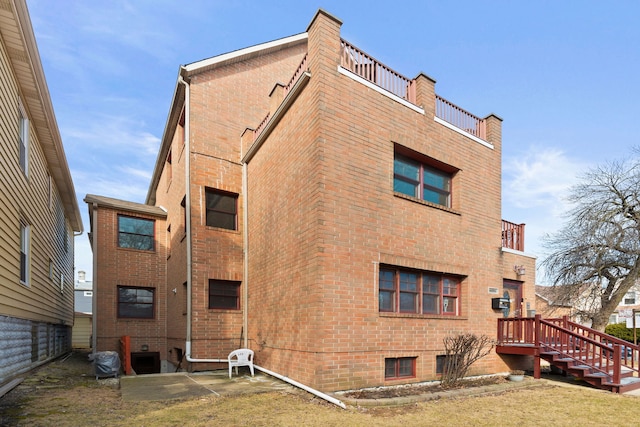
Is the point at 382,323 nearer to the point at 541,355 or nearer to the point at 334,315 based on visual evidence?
the point at 334,315

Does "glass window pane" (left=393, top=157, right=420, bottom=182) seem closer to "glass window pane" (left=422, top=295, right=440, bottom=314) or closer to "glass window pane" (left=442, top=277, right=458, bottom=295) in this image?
"glass window pane" (left=442, top=277, right=458, bottom=295)

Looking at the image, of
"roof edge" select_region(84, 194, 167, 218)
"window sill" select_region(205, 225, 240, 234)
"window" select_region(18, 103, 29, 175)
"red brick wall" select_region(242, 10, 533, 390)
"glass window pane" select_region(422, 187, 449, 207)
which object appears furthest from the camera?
"roof edge" select_region(84, 194, 167, 218)

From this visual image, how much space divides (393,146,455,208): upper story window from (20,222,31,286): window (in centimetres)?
934

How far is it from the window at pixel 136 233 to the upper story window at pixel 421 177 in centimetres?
1049

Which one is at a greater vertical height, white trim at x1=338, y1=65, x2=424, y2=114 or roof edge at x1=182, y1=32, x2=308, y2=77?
roof edge at x1=182, y1=32, x2=308, y2=77

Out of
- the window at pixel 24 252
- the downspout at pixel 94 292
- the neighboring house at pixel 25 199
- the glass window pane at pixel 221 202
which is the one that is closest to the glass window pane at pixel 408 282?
the glass window pane at pixel 221 202

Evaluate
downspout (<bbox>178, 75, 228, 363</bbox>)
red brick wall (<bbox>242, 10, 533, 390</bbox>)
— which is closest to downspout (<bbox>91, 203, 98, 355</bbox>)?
downspout (<bbox>178, 75, 228, 363</bbox>)

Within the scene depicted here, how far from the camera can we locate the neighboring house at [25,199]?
7566 mm

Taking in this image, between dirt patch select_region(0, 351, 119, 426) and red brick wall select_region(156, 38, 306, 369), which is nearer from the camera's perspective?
dirt patch select_region(0, 351, 119, 426)

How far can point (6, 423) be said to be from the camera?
5.63 meters

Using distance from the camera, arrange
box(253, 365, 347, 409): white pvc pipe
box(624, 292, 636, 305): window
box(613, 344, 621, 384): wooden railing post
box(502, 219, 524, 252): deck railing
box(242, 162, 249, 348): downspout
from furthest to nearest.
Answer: box(624, 292, 636, 305): window → box(502, 219, 524, 252): deck railing → box(242, 162, 249, 348): downspout → box(613, 344, 621, 384): wooden railing post → box(253, 365, 347, 409): white pvc pipe

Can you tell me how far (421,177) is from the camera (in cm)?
1023

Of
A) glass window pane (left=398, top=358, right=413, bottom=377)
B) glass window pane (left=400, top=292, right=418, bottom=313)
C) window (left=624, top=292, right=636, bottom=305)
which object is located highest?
glass window pane (left=400, top=292, right=418, bottom=313)

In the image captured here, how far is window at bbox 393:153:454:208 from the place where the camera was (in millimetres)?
9836
